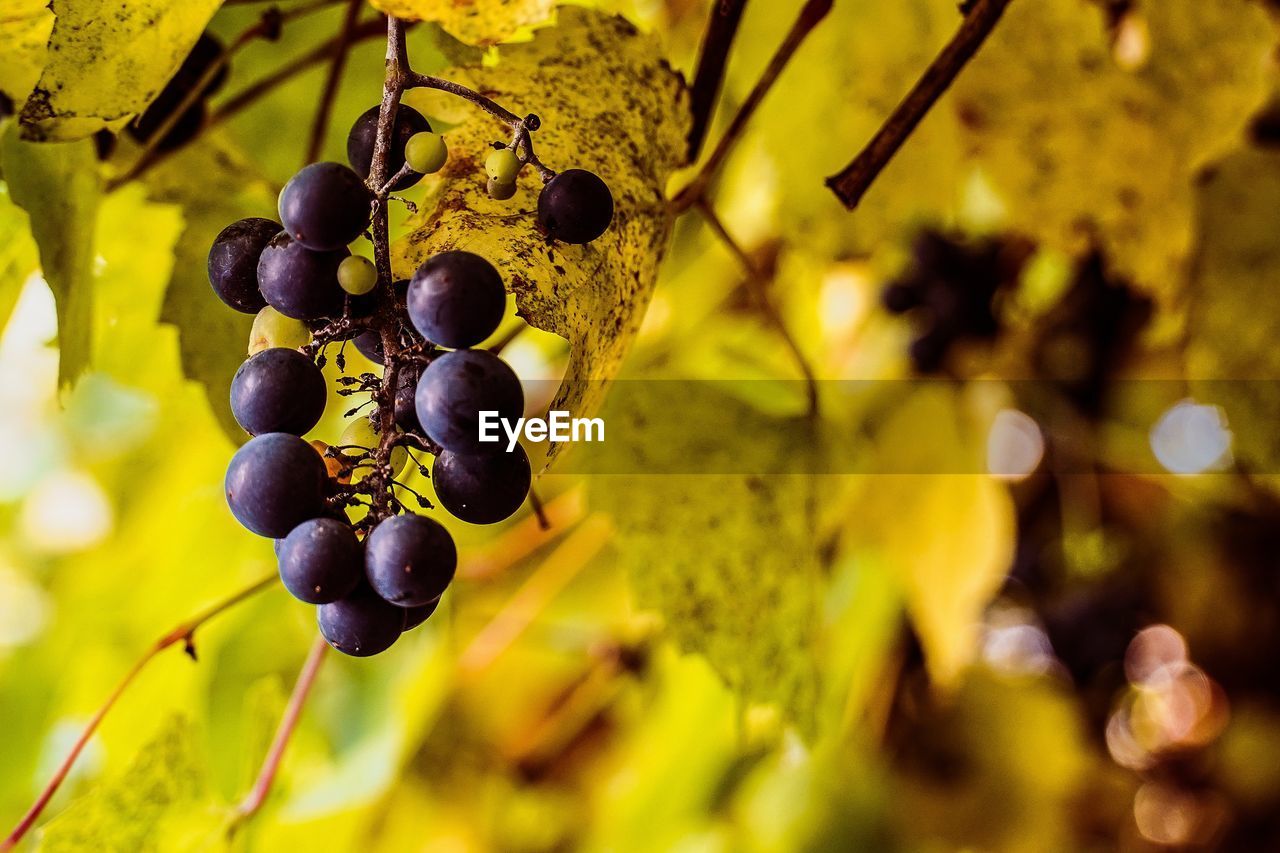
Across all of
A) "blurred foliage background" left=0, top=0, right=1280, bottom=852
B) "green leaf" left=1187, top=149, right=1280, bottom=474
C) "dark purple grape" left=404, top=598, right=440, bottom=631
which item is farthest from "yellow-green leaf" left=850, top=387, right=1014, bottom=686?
"dark purple grape" left=404, top=598, right=440, bottom=631

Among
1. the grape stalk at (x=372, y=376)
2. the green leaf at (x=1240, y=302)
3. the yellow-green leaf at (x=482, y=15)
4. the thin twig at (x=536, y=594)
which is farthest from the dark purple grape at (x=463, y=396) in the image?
→ the thin twig at (x=536, y=594)

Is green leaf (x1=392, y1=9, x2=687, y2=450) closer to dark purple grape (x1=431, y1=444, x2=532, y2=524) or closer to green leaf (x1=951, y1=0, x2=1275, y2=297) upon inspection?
dark purple grape (x1=431, y1=444, x2=532, y2=524)

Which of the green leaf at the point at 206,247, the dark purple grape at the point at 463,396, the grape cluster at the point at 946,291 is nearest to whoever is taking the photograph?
the dark purple grape at the point at 463,396

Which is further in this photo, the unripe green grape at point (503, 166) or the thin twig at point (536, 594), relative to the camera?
the thin twig at point (536, 594)

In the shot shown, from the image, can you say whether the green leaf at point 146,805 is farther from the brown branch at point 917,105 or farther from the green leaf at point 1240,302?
the green leaf at point 1240,302

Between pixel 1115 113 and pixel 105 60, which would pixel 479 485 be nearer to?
pixel 105 60

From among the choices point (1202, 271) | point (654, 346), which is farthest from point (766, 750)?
point (1202, 271)

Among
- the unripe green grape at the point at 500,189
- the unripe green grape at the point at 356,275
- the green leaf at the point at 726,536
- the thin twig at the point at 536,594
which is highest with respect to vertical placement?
the unripe green grape at the point at 356,275
